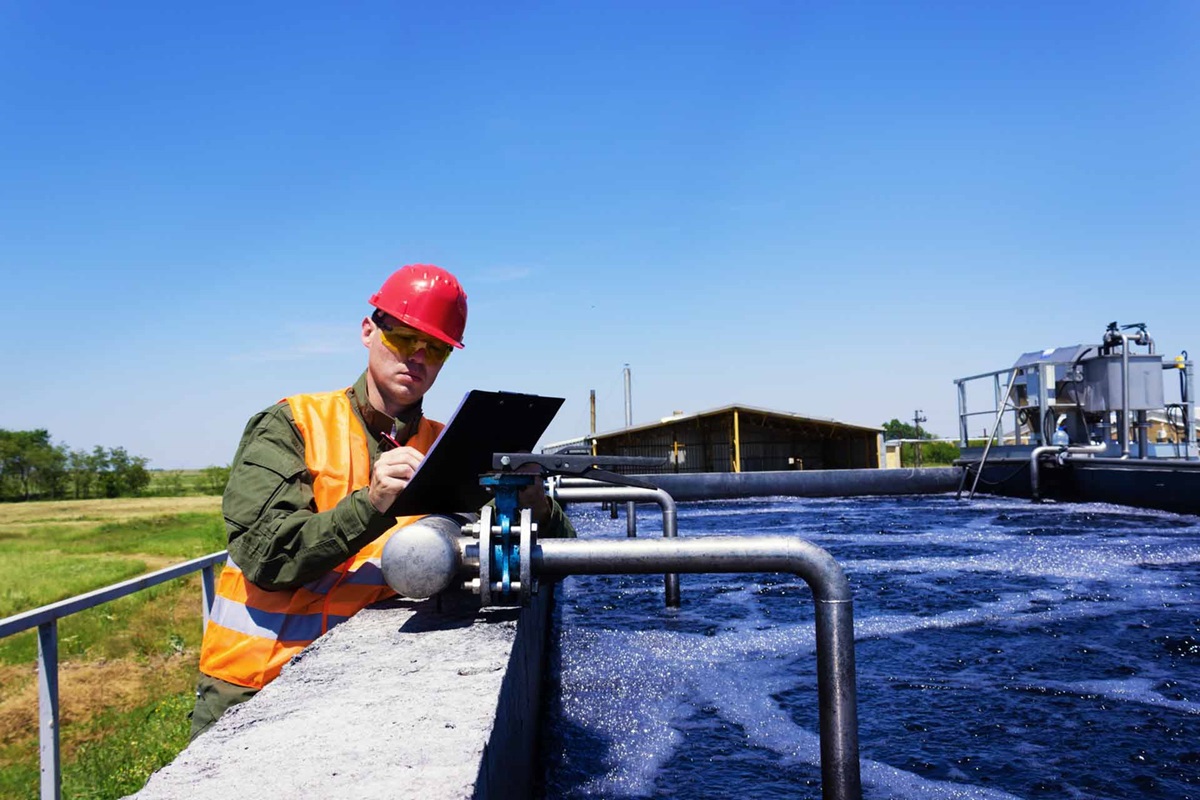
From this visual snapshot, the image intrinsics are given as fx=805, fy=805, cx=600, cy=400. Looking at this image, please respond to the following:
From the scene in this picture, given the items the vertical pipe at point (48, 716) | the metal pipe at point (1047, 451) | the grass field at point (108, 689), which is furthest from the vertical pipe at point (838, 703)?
the metal pipe at point (1047, 451)

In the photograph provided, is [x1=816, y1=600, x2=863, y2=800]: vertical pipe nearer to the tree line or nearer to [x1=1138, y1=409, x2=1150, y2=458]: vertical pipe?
[x1=1138, y1=409, x2=1150, y2=458]: vertical pipe

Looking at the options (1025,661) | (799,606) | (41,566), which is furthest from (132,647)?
(41,566)

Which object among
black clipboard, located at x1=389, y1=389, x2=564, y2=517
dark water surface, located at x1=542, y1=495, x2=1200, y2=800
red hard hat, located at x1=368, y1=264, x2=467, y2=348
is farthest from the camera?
dark water surface, located at x1=542, y1=495, x2=1200, y2=800

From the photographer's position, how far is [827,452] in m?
28.7

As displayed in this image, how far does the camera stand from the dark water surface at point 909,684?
312 centimetres

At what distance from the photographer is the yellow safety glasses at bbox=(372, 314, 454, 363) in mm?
2461

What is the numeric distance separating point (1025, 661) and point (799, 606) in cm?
175

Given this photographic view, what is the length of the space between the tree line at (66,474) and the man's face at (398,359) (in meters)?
93.5

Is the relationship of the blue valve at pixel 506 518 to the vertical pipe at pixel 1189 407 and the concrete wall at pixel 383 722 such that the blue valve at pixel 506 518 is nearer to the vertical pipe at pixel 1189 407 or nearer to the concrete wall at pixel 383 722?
the concrete wall at pixel 383 722

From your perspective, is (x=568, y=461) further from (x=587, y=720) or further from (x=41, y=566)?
(x=41, y=566)

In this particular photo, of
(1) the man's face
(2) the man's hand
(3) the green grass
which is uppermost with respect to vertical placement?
(1) the man's face

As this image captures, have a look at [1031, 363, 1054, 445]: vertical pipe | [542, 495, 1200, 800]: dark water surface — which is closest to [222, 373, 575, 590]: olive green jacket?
[542, 495, 1200, 800]: dark water surface

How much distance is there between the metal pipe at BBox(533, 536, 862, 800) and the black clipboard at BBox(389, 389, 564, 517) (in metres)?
0.29

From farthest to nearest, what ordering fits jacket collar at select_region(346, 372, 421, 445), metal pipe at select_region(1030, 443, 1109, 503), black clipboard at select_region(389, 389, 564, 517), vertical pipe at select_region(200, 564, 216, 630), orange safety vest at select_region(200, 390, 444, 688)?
1. metal pipe at select_region(1030, 443, 1109, 503)
2. vertical pipe at select_region(200, 564, 216, 630)
3. jacket collar at select_region(346, 372, 421, 445)
4. orange safety vest at select_region(200, 390, 444, 688)
5. black clipboard at select_region(389, 389, 564, 517)
